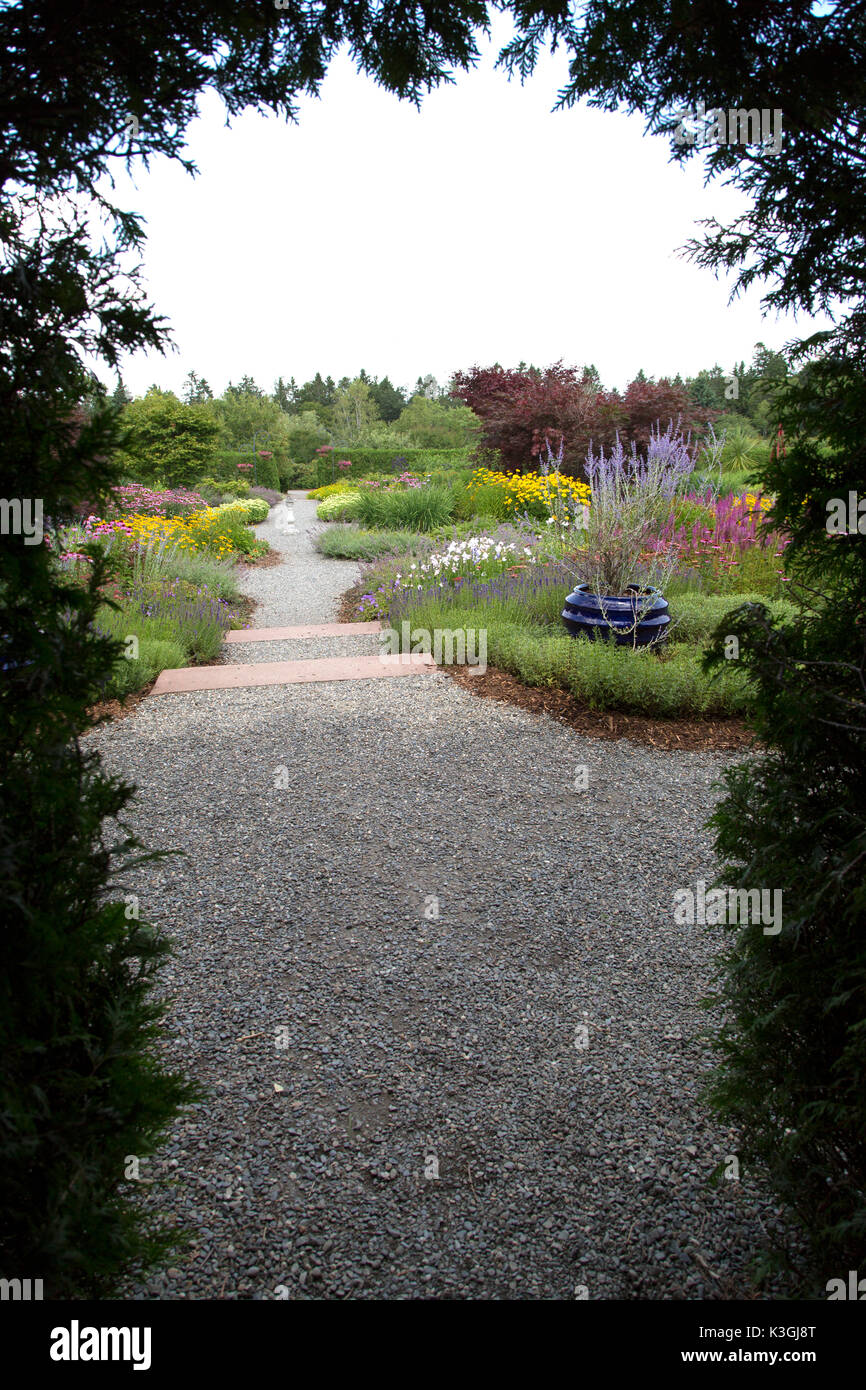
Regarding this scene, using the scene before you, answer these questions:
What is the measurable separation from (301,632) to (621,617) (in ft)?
11.3

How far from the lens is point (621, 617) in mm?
5664

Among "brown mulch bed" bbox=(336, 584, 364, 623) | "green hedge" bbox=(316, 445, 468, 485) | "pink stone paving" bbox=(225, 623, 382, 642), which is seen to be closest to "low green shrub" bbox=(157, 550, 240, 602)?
"pink stone paving" bbox=(225, 623, 382, 642)

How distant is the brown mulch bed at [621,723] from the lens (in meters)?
4.78

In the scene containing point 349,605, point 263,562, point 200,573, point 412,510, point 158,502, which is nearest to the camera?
point 200,573

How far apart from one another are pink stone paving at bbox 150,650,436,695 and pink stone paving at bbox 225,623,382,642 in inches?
45.3

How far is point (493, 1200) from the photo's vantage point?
1.81 metres

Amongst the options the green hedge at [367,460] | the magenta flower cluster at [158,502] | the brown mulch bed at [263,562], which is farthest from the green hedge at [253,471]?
the brown mulch bed at [263,562]

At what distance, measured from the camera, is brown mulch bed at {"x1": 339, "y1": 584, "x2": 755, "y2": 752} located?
4.78 metres

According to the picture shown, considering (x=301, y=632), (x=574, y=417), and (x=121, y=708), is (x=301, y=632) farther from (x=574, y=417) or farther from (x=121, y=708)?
(x=574, y=417)

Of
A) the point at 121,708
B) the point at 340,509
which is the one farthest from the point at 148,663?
the point at 340,509

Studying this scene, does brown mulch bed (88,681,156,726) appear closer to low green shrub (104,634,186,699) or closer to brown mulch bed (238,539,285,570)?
low green shrub (104,634,186,699)

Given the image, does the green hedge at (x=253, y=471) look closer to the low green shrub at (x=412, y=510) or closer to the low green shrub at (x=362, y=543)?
the low green shrub at (x=412, y=510)

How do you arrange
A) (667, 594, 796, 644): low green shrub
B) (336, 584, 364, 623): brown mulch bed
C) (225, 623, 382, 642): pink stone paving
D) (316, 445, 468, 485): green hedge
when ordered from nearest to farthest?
(667, 594, 796, 644): low green shrub < (225, 623, 382, 642): pink stone paving < (336, 584, 364, 623): brown mulch bed < (316, 445, 468, 485): green hedge
